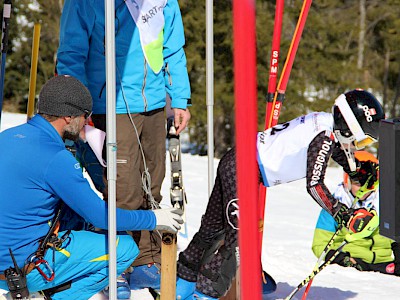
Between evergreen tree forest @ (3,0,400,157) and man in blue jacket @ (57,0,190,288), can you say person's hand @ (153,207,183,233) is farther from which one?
Answer: evergreen tree forest @ (3,0,400,157)

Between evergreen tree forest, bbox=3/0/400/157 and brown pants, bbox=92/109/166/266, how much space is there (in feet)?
49.8

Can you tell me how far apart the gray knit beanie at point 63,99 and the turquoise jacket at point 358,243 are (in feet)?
8.87

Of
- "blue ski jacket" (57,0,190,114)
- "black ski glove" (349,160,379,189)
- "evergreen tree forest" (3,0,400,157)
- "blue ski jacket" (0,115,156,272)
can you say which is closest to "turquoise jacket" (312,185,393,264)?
"black ski glove" (349,160,379,189)

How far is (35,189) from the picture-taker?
3.48 m

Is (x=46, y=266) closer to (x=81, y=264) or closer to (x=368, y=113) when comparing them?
(x=81, y=264)

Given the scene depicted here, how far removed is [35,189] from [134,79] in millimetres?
1091

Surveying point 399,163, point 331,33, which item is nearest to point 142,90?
point 399,163

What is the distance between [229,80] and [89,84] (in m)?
16.6

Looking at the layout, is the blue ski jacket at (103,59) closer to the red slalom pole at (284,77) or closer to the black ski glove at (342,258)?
the red slalom pole at (284,77)

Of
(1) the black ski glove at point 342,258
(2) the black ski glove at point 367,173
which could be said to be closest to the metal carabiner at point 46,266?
(2) the black ski glove at point 367,173

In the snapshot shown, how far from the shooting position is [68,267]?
3.66 metres

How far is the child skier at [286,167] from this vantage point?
13.1 ft

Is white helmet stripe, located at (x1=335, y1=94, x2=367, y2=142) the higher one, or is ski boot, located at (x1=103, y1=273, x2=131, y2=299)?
white helmet stripe, located at (x1=335, y1=94, x2=367, y2=142)

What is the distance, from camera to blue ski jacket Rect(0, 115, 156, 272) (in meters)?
3.45
